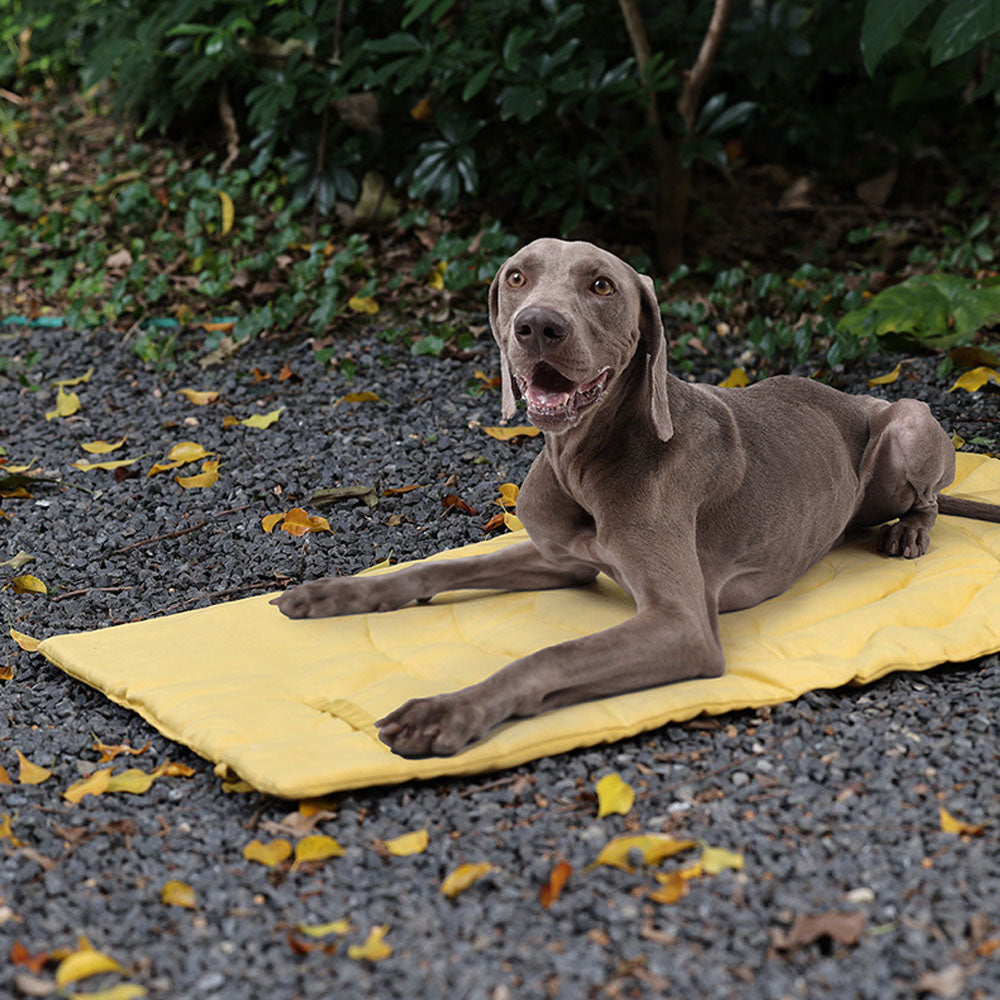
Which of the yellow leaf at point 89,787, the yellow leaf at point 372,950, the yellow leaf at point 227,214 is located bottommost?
the yellow leaf at point 89,787

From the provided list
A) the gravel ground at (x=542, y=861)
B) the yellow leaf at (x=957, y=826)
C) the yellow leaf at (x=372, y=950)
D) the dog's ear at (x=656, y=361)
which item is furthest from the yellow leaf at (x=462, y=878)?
the dog's ear at (x=656, y=361)

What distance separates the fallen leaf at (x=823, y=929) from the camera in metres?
2.12

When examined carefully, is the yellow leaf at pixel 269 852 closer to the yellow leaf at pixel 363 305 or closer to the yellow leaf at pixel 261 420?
the yellow leaf at pixel 261 420

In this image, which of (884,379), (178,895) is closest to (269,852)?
(178,895)

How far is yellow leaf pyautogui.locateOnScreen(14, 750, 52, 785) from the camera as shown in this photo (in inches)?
110

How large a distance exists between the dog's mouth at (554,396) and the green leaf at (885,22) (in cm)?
232

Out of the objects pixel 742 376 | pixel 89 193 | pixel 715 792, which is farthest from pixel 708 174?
pixel 715 792

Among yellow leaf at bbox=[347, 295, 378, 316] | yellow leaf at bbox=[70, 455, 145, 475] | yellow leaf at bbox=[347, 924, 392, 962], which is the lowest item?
yellow leaf at bbox=[70, 455, 145, 475]

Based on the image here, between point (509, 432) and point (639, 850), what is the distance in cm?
269

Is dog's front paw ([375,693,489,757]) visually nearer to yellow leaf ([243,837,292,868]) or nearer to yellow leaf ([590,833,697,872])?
yellow leaf ([243,837,292,868])

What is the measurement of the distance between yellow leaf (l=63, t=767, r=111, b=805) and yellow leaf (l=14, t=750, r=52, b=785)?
8 centimetres

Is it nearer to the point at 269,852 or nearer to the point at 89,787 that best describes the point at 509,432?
the point at 89,787

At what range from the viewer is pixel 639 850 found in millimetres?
2385

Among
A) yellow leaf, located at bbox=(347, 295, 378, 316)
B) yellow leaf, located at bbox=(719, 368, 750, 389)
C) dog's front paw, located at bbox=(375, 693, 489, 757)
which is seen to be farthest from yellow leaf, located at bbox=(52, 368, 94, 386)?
dog's front paw, located at bbox=(375, 693, 489, 757)
